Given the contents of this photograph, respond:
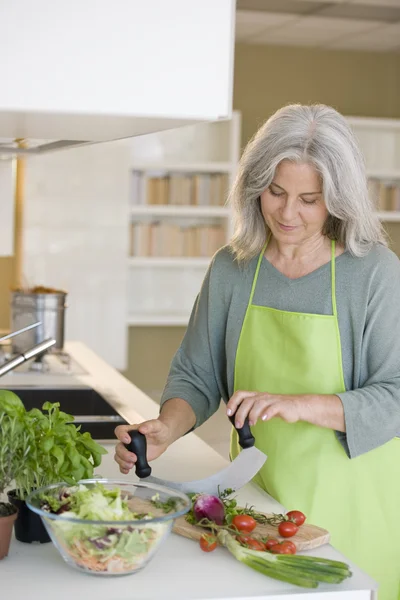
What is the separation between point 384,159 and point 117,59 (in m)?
6.92

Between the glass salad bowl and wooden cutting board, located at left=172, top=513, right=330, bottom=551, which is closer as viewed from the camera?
the glass salad bowl

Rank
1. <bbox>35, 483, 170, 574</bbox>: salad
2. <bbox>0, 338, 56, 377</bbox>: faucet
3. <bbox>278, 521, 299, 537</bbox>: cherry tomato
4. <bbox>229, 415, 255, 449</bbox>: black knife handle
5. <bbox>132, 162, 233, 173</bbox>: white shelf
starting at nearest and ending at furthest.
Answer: <bbox>35, 483, 170, 574</bbox>: salad < <bbox>278, 521, 299, 537</bbox>: cherry tomato < <bbox>229, 415, 255, 449</bbox>: black knife handle < <bbox>0, 338, 56, 377</bbox>: faucet < <bbox>132, 162, 233, 173</bbox>: white shelf

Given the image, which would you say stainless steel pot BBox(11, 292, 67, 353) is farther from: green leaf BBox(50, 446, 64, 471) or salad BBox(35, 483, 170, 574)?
salad BBox(35, 483, 170, 574)

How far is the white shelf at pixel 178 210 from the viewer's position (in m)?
7.27

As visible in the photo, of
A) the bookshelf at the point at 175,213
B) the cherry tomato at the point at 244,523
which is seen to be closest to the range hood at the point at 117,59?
the cherry tomato at the point at 244,523

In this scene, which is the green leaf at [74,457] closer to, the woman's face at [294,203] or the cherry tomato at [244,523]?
the cherry tomato at [244,523]

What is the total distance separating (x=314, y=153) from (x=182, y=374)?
64 cm

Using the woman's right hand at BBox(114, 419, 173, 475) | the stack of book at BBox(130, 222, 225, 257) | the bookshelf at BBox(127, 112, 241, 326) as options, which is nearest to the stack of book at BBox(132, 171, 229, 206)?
the bookshelf at BBox(127, 112, 241, 326)

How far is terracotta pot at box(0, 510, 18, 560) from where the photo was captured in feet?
4.69

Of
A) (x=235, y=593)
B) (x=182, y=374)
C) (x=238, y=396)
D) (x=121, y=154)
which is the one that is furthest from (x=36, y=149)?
(x=121, y=154)

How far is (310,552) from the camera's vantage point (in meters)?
1.54

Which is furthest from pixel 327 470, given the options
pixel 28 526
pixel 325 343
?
pixel 28 526

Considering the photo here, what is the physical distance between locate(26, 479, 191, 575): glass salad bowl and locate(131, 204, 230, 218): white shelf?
232 inches

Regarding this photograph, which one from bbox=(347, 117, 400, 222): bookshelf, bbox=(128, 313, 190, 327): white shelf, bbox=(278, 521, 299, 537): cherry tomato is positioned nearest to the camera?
bbox=(278, 521, 299, 537): cherry tomato
